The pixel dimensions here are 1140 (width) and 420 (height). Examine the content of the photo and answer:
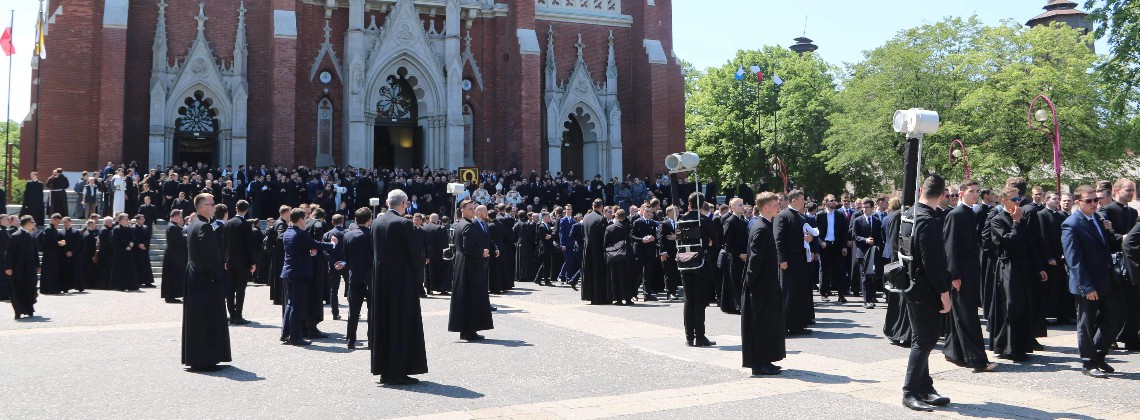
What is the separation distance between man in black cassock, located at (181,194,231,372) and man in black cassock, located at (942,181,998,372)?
286 inches

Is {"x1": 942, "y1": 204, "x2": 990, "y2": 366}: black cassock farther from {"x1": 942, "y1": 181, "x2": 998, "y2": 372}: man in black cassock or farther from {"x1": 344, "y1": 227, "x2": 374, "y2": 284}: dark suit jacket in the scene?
{"x1": 344, "y1": 227, "x2": 374, "y2": 284}: dark suit jacket

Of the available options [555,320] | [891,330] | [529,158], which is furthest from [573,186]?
[891,330]

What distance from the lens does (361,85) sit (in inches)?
1390

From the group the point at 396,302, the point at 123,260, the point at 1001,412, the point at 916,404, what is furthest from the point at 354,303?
the point at 123,260

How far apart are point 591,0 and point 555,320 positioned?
28.6m

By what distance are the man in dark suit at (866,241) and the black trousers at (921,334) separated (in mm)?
7882

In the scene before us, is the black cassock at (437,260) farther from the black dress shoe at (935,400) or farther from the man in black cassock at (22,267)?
the black dress shoe at (935,400)

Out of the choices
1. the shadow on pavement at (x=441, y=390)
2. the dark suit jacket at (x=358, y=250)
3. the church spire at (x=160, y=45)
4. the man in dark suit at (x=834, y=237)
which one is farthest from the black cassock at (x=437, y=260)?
the church spire at (x=160, y=45)

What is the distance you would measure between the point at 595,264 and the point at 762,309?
26.7 ft

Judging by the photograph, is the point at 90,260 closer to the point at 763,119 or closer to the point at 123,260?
the point at 123,260

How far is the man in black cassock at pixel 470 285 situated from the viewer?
11.8m

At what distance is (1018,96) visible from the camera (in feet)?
124

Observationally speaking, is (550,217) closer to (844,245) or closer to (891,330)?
(844,245)

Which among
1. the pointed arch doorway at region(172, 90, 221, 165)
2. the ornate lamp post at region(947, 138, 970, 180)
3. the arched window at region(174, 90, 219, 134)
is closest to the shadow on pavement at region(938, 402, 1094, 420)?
the ornate lamp post at region(947, 138, 970, 180)
